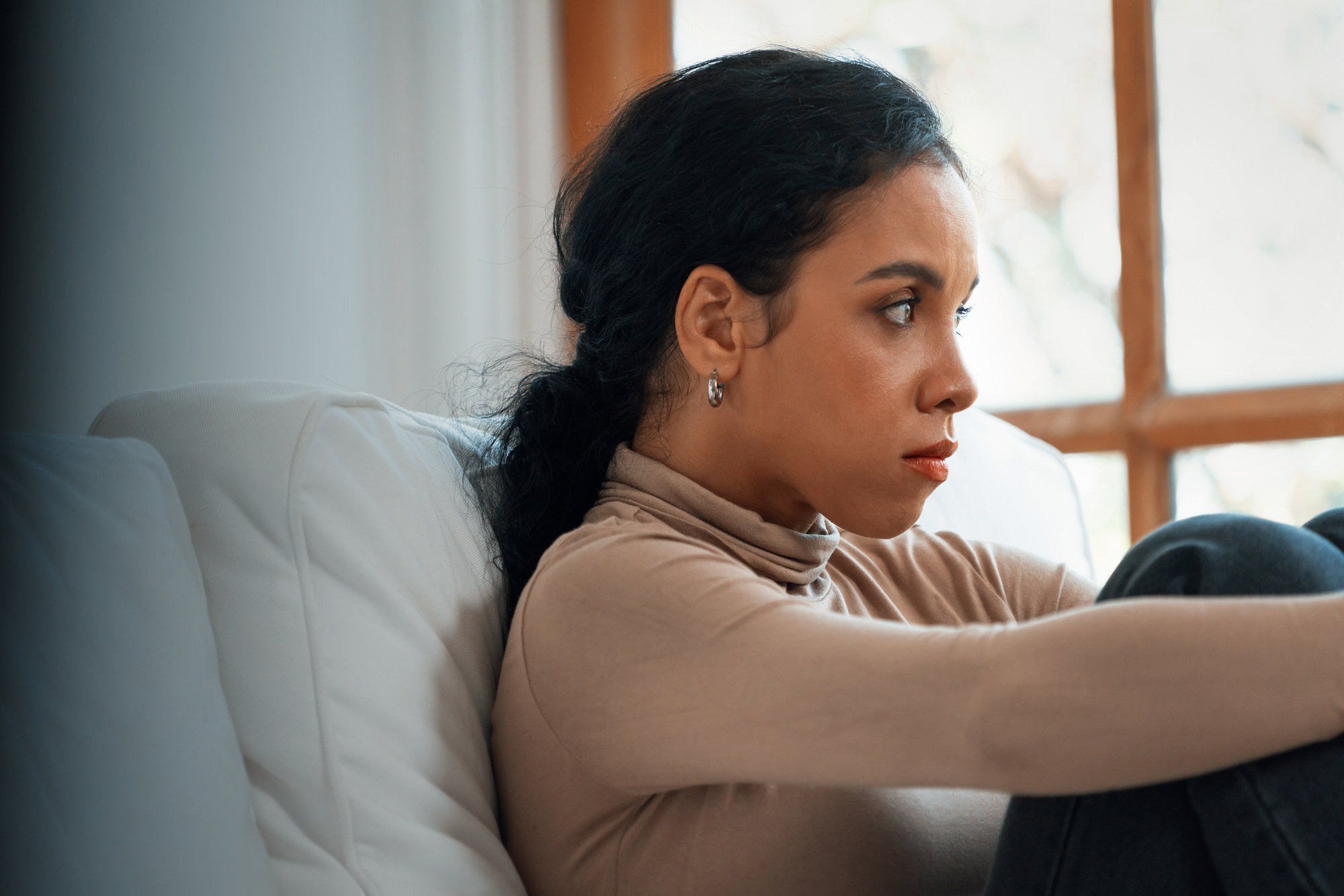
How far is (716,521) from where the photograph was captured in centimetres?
84

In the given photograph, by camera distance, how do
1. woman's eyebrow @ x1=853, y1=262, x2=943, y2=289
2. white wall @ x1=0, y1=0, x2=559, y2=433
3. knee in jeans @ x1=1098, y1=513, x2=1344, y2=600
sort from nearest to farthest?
1. knee in jeans @ x1=1098, y1=513, x2=1344, y2=600
2. woman's eyebrow @ x1=853, y1=262, x2=943, y2=289
3. white wall @ x1=0, y1=0, x2=559, y2=433

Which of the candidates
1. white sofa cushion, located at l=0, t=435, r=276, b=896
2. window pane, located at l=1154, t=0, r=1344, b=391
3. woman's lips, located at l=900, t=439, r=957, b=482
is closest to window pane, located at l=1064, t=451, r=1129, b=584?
window pane, located at l=1154, t=0, r=1344, b=391

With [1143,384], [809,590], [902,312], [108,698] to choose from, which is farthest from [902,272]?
[1143,384]

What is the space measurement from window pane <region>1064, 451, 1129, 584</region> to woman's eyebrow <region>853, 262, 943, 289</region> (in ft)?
4.29

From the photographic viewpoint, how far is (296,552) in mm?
672

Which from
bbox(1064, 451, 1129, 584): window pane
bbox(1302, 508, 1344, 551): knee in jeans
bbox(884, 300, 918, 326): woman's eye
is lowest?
bbox(1064, 451, 1129, 584): window pane

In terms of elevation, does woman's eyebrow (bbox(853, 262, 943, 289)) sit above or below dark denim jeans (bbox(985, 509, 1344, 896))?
above

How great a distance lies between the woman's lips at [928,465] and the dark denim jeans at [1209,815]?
0.63 ft

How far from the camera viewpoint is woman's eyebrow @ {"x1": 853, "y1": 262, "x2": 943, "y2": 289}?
31.6 inches

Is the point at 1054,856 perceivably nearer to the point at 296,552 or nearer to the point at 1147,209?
the point at 296,552

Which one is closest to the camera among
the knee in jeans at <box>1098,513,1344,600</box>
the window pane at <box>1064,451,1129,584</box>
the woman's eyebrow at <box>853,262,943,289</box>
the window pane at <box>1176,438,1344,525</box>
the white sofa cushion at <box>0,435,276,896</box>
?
the white sofa cushion at <box>0,435,276,896</box>

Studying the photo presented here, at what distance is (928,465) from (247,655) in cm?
52

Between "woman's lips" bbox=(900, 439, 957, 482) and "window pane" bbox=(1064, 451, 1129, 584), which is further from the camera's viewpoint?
"window pane" bbox=(1064, 451, 1129, 584)

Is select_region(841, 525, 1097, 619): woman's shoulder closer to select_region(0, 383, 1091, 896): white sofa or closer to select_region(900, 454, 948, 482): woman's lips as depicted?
select_region(900, 454, 948, 482): woman's lips
